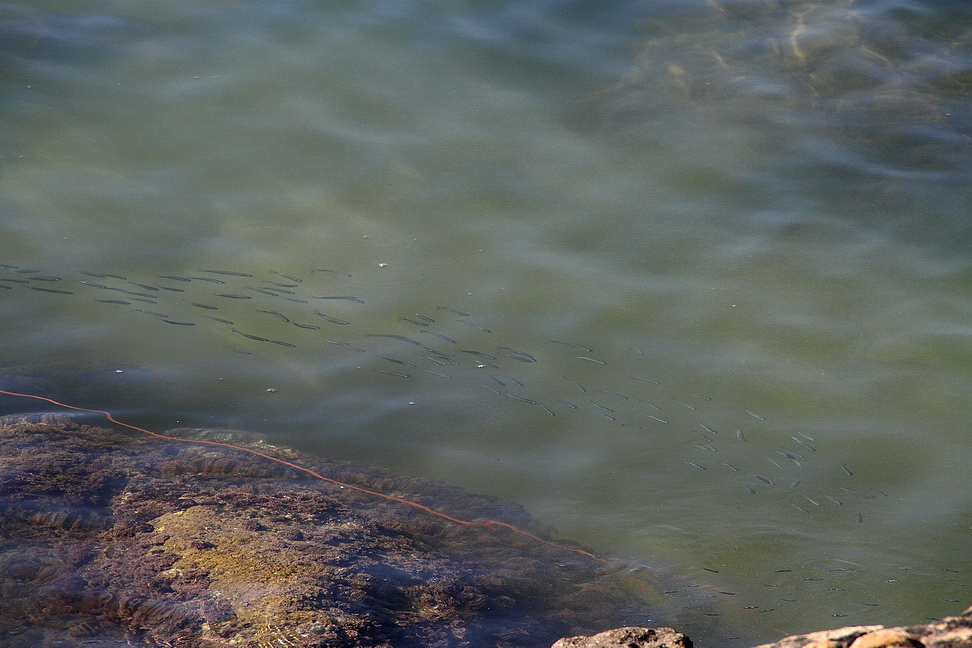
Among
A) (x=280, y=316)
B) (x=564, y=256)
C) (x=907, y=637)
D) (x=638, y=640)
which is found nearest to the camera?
(x=907, y=637)

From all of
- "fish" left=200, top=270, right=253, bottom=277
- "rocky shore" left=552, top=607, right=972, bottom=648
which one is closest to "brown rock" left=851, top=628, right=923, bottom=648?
"rocky shore" left=552, top=607, right=972, bottom=648

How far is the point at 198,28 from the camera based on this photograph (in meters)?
6.54

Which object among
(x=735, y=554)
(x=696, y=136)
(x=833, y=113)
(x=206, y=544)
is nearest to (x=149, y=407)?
(x=206, y=544)

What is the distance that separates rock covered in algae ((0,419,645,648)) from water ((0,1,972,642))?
0.37 m

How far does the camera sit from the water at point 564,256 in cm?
335

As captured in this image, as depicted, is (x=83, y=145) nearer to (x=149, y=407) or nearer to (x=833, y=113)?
(x=149, y=407)

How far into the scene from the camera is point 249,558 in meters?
2.29

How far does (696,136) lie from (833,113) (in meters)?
1.24

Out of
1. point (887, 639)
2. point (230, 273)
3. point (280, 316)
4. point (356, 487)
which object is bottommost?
point (356, 487)

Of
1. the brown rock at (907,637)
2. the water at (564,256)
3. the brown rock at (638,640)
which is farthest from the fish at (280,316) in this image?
the brown rock at (907,637)

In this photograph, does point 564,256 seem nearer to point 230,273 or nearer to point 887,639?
point 230,273

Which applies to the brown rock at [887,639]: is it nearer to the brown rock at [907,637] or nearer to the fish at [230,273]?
the brown rock at [907,637]

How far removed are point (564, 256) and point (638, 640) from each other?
3.26 meters

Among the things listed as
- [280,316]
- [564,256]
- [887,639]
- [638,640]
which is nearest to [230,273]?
[280,316]
